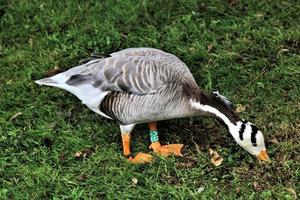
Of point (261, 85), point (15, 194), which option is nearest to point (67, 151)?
point (15, 194)

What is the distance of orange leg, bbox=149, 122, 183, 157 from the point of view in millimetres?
5641

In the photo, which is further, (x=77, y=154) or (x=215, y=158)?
(x=77, y=154)

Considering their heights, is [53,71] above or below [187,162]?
above

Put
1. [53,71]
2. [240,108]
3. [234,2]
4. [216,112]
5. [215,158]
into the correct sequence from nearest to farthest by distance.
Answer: [216,112] < [215,158] < [240,108] < [53,71] < [234,2]

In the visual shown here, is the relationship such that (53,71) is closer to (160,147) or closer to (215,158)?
(160,147)

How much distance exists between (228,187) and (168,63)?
1314 millimetres

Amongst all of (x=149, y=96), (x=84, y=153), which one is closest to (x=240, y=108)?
(x=149, y=96)

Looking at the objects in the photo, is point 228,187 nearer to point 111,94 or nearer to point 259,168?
point 259,168

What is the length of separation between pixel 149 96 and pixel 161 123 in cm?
87

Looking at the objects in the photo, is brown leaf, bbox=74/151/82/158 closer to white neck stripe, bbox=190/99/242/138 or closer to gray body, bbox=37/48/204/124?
gray body, bbox=37/48/204/124

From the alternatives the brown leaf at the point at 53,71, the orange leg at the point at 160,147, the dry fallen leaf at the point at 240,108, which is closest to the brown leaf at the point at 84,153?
the orange leg at the point at 160,147

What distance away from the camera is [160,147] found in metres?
5.76

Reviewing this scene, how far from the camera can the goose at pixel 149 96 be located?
17.4ft

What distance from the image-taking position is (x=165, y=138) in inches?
237
